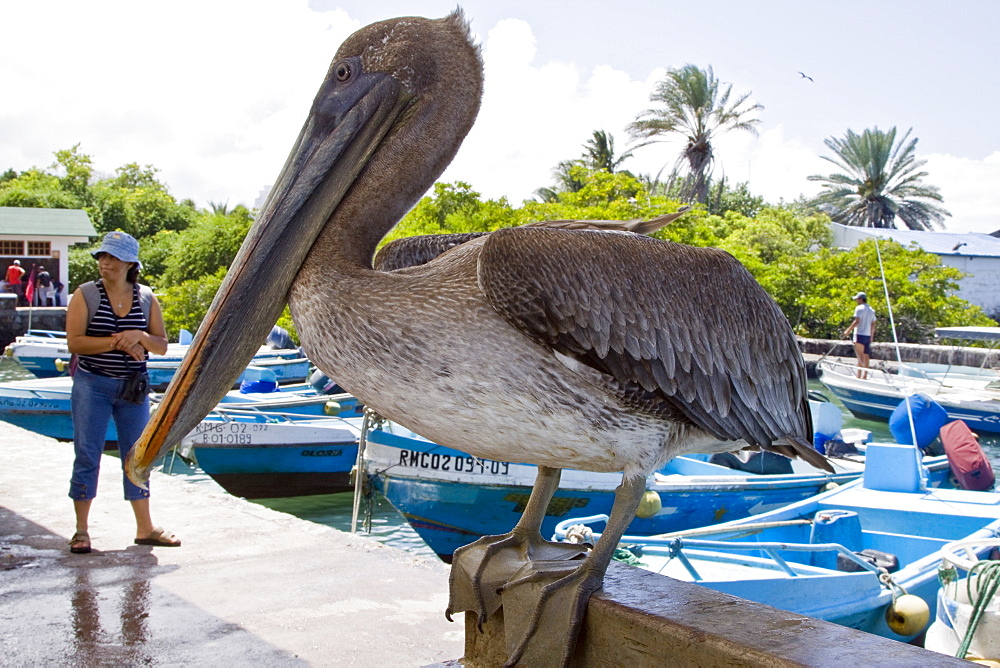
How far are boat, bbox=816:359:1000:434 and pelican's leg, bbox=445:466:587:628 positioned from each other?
1470 cm

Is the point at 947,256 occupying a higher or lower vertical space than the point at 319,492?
higher

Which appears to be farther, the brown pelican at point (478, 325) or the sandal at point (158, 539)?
the sandal at point (158, 539)

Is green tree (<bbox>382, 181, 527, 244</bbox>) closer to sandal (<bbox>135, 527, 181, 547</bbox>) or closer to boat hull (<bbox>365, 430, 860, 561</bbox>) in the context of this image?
boat hull (<bbox>365, 430, 860, 561</bbox>)

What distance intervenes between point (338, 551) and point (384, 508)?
726cm

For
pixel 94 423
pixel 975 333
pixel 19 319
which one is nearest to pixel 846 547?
pixel 94 423

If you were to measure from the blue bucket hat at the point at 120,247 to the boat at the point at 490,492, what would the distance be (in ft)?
15.4

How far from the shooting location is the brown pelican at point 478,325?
1871 millimetres

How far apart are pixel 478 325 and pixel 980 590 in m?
4.15

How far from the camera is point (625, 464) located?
6.73ft

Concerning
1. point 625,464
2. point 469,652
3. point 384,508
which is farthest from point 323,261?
point 384,508

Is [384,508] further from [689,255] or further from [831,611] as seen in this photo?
[689,255]

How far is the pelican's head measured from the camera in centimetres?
191

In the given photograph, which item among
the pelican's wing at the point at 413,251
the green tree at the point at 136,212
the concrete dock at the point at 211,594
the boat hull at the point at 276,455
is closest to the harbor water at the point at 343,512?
the boat hull at the point at 276,455

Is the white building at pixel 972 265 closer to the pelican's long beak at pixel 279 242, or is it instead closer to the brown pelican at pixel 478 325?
the brown pelican at pixel 478 325
